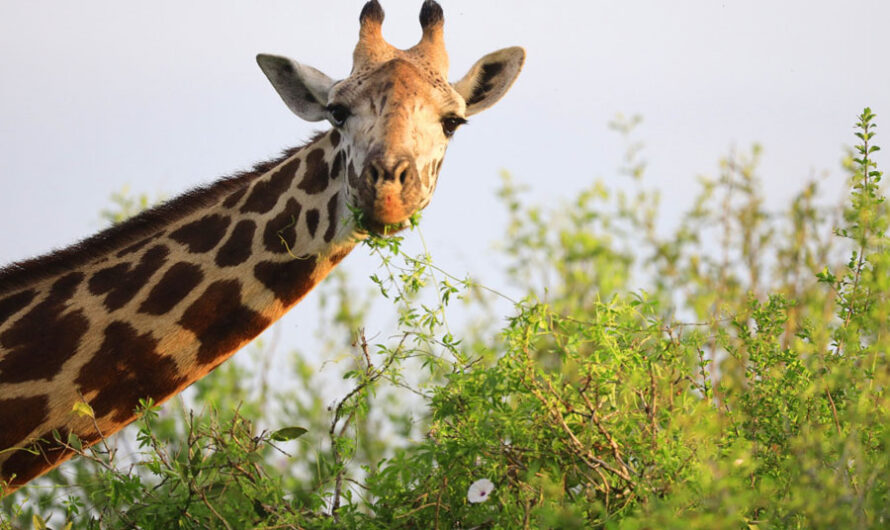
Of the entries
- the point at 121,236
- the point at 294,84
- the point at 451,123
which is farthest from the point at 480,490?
the point at 121,236

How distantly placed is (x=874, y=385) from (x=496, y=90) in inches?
106

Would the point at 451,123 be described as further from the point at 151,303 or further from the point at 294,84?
the point at 151,303

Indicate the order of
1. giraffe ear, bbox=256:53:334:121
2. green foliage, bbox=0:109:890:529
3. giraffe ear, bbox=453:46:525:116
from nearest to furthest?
1. green foliage, bbox=0:109:890:529
2. giraffe ear, bbox=256:53:334:121
3. giraffe ear, bbox=453:46:525:116

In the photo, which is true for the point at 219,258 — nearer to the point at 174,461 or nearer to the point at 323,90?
the point at 323,90

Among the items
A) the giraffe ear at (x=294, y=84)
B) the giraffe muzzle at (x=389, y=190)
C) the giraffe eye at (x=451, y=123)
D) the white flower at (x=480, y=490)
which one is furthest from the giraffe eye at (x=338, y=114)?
the white flower at (x=480, y=490)

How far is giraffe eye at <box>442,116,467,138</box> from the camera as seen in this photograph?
5.39 metres

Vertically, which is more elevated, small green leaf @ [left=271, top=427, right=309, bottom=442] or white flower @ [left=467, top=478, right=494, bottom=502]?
small green leaf @ [left=271, top=427, right=309, bottom=442]

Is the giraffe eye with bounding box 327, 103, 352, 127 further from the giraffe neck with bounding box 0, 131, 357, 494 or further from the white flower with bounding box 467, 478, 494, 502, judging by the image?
the white flower with bounding box 467, 478, 494, 502

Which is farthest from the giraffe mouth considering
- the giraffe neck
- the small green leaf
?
the small green leaf

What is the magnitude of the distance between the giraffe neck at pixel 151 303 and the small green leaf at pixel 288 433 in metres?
1.08

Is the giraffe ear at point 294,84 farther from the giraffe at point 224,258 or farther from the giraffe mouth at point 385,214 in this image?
the giraffe mouth at point 385,214

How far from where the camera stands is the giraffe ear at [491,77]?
19.6 feet

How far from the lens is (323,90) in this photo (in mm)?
5680

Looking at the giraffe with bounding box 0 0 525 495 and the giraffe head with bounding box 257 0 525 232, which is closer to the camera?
the giraffe head with bounding box 257 0 525 232
